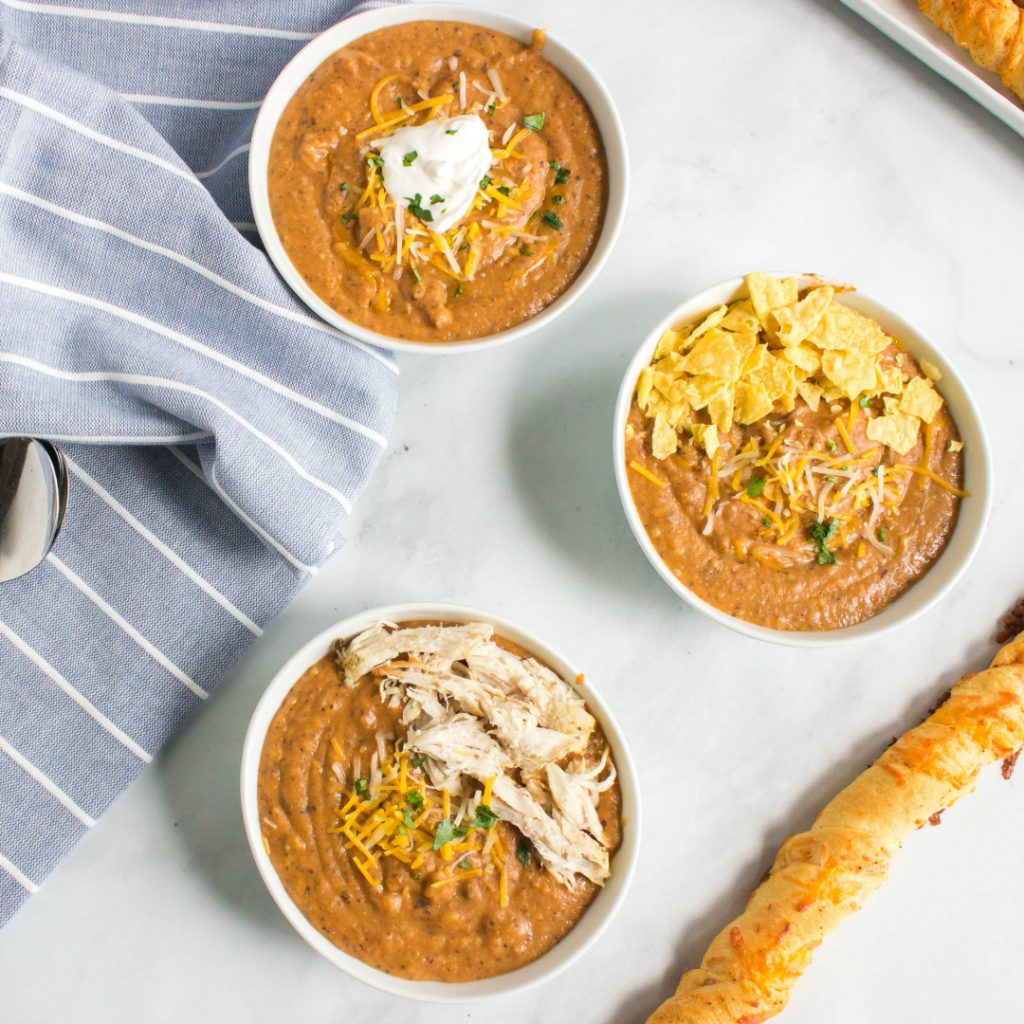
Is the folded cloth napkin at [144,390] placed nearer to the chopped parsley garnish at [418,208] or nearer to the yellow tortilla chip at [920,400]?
the chopped parsley garnish at [418,208]

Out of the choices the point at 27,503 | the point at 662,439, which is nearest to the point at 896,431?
the point at 662,439

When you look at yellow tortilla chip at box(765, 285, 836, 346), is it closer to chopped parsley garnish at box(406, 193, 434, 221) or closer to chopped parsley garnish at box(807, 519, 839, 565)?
chopped parsley garnish at box(807, 519, 839, 565)

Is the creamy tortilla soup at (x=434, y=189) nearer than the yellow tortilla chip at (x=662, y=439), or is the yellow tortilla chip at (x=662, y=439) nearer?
the creamy tortilla soup at (x=434, y=189)

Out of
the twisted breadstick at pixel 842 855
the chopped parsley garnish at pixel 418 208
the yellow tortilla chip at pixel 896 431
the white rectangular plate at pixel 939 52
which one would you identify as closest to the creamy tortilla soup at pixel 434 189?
the chopped parsley garnish at pixel 418 208

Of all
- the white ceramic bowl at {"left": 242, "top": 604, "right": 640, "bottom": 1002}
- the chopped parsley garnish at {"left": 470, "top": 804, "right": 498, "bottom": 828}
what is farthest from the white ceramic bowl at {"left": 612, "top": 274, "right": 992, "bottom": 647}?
the chopped parsley garnish at {"left": 470, "top": 804, "right": 498, "bottom": 828}

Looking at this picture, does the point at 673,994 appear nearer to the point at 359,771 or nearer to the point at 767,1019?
the point at 767,1019

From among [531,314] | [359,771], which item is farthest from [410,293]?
[359,771]

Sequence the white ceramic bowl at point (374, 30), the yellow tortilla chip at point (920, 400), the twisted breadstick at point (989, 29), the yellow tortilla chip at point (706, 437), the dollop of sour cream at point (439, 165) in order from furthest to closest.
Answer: the twisted breadstick at point (989, 29)
the yellow tortilla chip at point (920, 400)
the yellow tortilla chip at point (706, 437)
the white ceramic bowl at point (374, 30)
the dollop of sour cream at point (439, 165)
